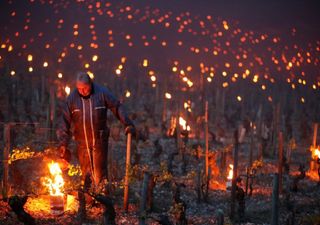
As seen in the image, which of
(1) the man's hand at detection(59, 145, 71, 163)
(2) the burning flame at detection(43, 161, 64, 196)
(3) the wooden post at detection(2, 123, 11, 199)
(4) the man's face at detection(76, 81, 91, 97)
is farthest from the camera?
(3) the wooden post at detection(2, 123, 11, 199)

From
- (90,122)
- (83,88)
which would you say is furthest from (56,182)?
(83,88)

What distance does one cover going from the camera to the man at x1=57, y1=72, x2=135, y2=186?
26.0 ft

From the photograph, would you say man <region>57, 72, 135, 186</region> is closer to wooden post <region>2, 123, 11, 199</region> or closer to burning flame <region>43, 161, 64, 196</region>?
burning flame <region>43, 161, 64, 196</region>

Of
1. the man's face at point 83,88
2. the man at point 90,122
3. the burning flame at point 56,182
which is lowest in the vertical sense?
the burning flame at point 56,182

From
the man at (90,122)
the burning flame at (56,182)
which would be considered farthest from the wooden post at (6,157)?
the man at (90,122)

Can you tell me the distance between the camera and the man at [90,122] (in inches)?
313

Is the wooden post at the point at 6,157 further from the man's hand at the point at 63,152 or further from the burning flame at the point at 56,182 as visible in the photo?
the man's hand at the point at 63,152

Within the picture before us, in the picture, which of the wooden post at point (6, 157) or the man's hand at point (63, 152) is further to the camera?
the wooden post at point (6, 157)

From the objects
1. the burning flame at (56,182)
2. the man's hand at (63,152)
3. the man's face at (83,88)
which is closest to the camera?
the man's face at (83,88)

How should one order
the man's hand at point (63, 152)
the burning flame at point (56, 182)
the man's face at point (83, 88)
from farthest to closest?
the burning flame at point (56, 182) < the man's hand at point (63, 152) < the man's face at point (83, 88)

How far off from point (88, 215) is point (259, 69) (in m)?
36.8

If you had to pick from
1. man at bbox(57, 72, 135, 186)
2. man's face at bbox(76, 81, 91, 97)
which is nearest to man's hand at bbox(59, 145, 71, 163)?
man at bbox(57, 72, 135, 186)

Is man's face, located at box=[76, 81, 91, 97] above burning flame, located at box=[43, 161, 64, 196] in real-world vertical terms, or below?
above

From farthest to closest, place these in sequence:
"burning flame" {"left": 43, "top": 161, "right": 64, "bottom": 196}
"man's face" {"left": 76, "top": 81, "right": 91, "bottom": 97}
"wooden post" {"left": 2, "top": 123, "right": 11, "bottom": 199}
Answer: "wooden post" {"left": 2, "top": 123, "right": 11, "bottom": 199} → "burning flame" {"left": 43, "top": 161, "right": 64, "bottom": 196} → "man's face" {"left": 76, "top": 81, "right": 91, "bottom": 97}
